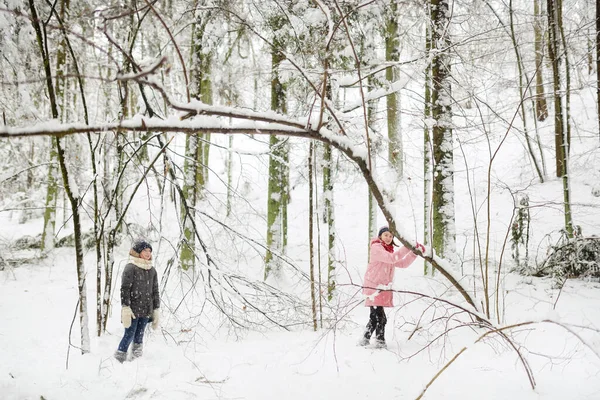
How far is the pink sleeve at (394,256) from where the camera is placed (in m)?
3.90

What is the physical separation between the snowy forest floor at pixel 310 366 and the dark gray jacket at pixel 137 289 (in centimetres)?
57

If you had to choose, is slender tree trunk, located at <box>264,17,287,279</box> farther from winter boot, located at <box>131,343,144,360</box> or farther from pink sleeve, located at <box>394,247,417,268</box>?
pink sleeve, located at <box>394,247,417,268</box>

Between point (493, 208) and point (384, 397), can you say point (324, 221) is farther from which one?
point (384, 397)

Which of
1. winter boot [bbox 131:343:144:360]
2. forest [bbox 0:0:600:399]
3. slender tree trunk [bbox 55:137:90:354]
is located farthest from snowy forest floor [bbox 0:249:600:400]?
slender tree trunk [bbox 55:137:90:354]

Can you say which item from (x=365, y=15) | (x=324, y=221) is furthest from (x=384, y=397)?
(x=324, y=221)

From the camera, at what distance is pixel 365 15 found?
8.21 m

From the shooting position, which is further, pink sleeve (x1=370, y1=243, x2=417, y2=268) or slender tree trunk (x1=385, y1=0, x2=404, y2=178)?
slender tree trunk (x1=385, y1=0, x2=404, y2=178)

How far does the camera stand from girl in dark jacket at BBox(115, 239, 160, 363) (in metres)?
4.29

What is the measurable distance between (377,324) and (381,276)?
22.2 inches

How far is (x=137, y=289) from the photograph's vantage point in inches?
175

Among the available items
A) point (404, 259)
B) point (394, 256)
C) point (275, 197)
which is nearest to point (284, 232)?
point (275, 197)

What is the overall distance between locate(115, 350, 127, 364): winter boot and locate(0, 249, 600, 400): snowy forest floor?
8 cm

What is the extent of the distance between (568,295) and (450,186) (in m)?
2.54

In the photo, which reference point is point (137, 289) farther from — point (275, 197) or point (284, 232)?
point (284, 232)
